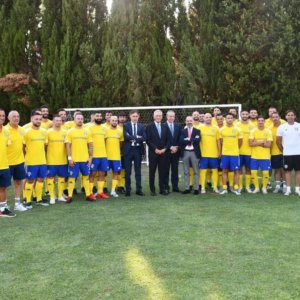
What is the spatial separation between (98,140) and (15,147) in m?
1.85

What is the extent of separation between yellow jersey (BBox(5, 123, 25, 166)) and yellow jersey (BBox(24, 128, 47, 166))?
352mm

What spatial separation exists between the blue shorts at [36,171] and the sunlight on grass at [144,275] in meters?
3.22

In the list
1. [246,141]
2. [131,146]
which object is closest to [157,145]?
[131,146]

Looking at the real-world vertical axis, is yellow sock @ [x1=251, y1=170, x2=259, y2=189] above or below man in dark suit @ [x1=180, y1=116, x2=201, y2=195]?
below

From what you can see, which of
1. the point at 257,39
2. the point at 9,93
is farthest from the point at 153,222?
the point at 9,93

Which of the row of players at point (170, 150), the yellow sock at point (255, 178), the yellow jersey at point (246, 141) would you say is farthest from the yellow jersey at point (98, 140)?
the yellow sock at point (255, 178)

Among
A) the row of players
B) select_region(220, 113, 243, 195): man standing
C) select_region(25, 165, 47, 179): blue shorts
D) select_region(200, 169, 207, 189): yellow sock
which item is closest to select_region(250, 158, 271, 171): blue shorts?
the row of players

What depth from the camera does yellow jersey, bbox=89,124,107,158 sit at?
27.2 ft

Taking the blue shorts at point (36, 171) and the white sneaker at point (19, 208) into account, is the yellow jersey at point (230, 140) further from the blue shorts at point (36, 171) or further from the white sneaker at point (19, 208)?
the white sneaker at point (19, 208)

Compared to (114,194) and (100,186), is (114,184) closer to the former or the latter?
(114,194)

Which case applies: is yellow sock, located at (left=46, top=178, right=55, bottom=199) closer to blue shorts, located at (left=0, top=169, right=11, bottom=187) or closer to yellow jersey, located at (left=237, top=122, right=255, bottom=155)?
blue shorts, located at (left=0, top=169, right=11, bottom=187)

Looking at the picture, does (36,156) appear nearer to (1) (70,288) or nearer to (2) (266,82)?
(1) (70,288)

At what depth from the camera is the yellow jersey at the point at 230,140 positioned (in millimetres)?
8406

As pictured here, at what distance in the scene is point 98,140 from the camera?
27.2 feet
